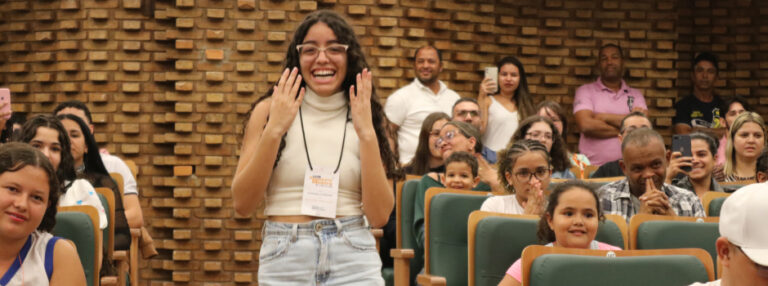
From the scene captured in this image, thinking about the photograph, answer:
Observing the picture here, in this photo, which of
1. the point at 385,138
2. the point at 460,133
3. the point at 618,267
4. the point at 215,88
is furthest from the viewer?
the point at 215,88

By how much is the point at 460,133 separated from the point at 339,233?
290 centimetres

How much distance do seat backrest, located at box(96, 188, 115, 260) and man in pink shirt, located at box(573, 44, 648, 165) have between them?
419cm

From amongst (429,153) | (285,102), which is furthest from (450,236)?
(285,102)

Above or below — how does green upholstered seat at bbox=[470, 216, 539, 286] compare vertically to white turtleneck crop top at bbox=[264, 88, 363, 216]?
below

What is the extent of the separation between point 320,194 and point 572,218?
1.22 metres

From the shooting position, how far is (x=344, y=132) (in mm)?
2281

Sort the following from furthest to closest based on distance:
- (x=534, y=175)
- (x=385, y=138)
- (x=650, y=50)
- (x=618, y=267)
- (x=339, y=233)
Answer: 1. (x=650, y=50)
2. (x=534, y=175)
3. (x=618, y=267)
4. (x=385, y=138)
5. (x=339, y=233)

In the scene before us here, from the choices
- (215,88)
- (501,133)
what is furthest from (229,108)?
(501,133)

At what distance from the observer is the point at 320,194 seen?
2.18m

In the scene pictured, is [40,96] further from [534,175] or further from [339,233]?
[339,233]

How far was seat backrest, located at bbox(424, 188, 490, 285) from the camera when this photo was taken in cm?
391

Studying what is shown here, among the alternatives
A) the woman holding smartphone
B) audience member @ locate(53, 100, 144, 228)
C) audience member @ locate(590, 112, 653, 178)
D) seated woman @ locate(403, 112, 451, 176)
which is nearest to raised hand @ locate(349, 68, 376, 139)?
the woman holding smartphone

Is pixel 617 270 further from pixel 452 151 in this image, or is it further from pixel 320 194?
pixel 452 151

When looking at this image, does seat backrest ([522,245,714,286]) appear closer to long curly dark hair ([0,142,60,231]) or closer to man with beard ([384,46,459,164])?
long curly dark hair ([0,142,60,231])
